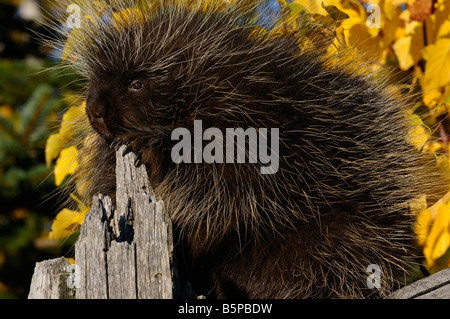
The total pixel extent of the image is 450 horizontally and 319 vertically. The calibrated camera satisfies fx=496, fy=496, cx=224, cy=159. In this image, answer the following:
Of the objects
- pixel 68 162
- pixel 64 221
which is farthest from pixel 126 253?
pixel 68 162

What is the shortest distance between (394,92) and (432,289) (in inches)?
43.0

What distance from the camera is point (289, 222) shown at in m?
1.87

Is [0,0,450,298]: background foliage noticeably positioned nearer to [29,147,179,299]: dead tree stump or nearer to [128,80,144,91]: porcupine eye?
[128,80,144,91]: porcupine eye

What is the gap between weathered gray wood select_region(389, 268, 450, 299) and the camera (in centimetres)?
154

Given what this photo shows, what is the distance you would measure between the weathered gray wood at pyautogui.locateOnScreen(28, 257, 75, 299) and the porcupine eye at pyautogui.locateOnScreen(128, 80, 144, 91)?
77cm

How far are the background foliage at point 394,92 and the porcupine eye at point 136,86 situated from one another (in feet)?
1.29

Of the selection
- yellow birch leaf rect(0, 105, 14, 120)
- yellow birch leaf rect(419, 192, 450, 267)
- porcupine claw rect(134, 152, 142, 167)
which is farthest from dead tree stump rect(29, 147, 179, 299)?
yellow birch leaf rect(0, 105, 14, 120)

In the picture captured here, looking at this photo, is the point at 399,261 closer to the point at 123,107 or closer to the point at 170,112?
the point at 170,112

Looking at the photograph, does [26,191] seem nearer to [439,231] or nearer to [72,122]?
[72,122]

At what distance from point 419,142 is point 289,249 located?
0.89 meters

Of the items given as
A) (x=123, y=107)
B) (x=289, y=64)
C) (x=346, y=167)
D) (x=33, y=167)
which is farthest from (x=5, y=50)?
(x=346, y=167)

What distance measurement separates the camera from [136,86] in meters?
1.96

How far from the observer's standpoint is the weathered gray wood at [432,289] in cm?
154

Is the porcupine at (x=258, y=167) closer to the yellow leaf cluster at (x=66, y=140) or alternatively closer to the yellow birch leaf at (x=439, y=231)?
the yellow birch leaf at (x=439, y=231)
